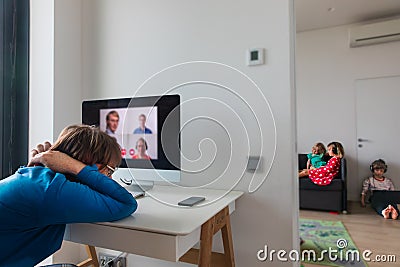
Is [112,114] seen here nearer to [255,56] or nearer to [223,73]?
[223,73]

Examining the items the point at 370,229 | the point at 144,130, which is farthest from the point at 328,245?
the point at 144,130

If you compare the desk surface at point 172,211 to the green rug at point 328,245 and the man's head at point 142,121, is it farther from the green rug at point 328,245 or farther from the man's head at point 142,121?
the green rug at point 328,245

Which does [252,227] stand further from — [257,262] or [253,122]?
[253,122]

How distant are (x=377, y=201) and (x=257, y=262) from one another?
2.77m

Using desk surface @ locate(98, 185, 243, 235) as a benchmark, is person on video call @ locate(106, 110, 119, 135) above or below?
above

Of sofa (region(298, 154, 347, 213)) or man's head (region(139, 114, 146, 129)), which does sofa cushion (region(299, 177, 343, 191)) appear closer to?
sofa (region(298, 154, 347, 213))

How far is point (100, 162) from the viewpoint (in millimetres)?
1068

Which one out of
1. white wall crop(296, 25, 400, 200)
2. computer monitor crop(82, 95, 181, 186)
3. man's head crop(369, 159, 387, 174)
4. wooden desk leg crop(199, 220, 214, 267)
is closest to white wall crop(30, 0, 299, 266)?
computer monitor crop(82, 95, 181, 186)

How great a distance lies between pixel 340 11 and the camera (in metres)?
3.79

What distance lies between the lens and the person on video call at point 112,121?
A: 1.62m

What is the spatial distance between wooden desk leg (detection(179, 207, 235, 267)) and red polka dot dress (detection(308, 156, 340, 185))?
97.8 inches

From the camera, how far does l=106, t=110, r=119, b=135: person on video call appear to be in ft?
5.31

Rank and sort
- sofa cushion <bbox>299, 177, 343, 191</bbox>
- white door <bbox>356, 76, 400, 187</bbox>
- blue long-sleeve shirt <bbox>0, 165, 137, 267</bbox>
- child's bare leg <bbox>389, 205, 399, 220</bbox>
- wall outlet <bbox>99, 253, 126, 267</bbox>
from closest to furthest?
blue long-sleeve shirt <bbox>0, 165, 137, 267</bbox>
wall outlet <bbox>99, 253, 126, 267</bbox>
child's bare leg <bbox>389, 205, 399, 220</bbox>
sofa cushion <bbox>299, 177, 343, 191</bbox>
white door <bbox>356, 76, 400, 187</bbox>

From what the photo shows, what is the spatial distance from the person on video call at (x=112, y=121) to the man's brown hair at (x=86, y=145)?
55cm
